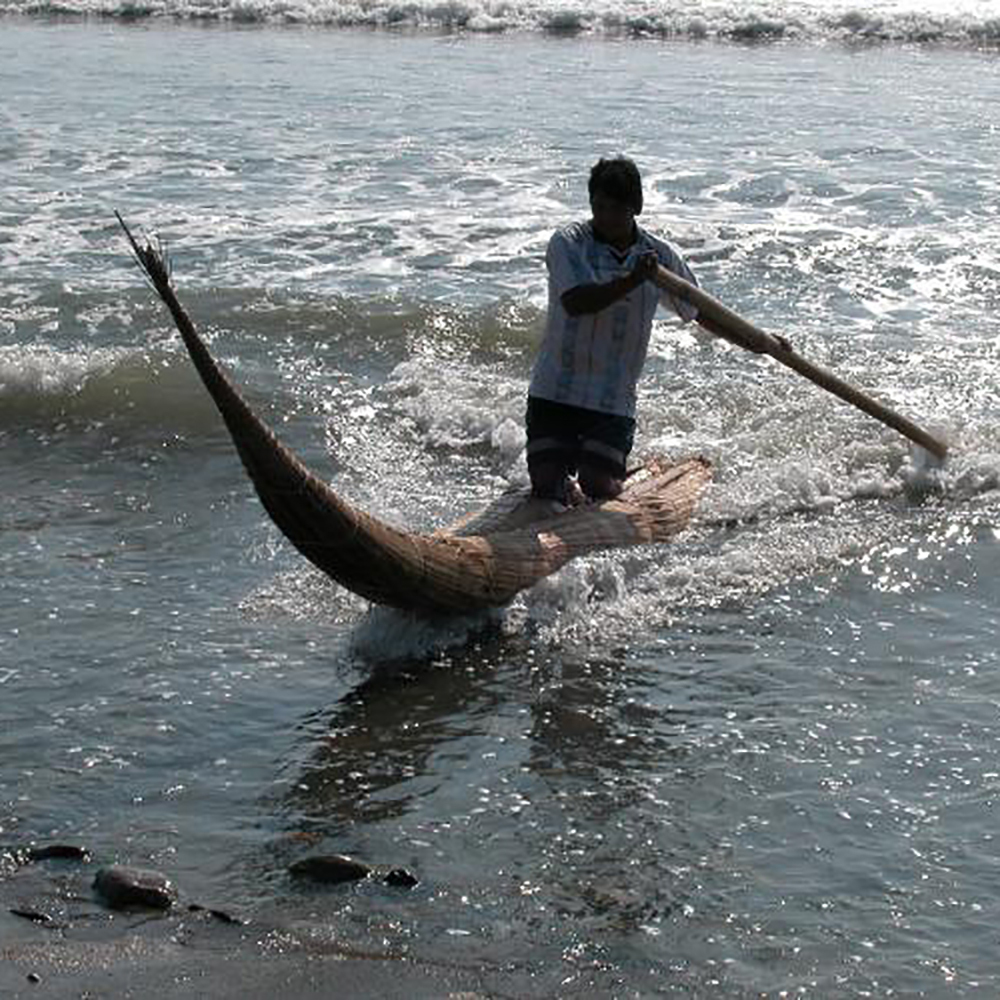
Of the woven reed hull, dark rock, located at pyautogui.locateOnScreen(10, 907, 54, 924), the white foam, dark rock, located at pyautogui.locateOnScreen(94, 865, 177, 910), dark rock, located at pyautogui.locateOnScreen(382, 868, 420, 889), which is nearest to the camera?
dark rock, located at pyautogui.locateOnScreen(10, 907, 54, 924)

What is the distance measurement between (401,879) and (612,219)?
244 cm

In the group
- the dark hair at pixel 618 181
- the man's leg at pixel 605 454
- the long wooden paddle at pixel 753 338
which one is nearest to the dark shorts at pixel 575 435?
the man's leg at pixel 605 454

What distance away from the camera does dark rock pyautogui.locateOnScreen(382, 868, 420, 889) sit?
15.7 feet

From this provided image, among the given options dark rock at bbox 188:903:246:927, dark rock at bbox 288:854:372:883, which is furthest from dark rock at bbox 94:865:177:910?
dark rock at bbox 288:854:372:883

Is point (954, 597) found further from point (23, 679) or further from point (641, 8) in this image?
point (641, 8)

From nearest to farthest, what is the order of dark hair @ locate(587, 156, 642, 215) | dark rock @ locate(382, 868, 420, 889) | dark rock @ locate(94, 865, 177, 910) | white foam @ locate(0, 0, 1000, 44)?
dark rock @ locate(94, 865, 177, 910) → dark rock @ locate(382, 868, 420, 889) → dark hair @ locate(587, 156, 642, 215) → white foam @ locate(0, 0, 1000, 44)

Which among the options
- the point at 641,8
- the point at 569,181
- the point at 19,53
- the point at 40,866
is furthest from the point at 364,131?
the point at 40,866

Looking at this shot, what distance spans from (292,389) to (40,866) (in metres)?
5.22

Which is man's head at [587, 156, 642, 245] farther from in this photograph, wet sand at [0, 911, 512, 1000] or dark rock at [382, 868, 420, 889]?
wet sand at [0, 911, 512, 1000]

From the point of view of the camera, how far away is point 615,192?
6.23 metres

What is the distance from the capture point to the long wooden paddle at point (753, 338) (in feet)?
20.8

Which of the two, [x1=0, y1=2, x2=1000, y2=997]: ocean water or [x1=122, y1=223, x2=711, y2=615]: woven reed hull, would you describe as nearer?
[x1=0, y1=2, x2=1000, y2=997]: ocean water

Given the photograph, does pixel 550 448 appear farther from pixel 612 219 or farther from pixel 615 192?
pixel 615 192

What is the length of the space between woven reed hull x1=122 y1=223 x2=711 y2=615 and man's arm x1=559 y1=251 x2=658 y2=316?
0.81m
